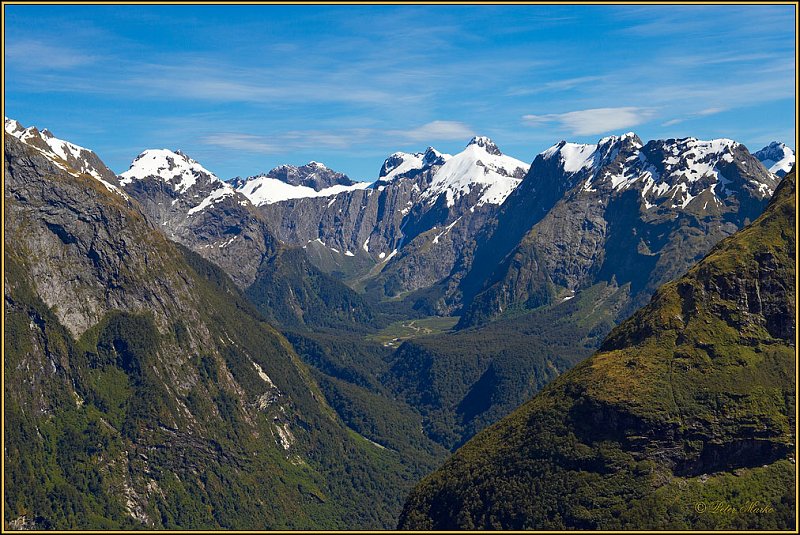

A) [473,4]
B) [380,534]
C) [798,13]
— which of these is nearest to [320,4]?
[473,4]

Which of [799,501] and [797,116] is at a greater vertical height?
[797,116]

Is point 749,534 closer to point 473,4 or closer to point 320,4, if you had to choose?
point 473,4

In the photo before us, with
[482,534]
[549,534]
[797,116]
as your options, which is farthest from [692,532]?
[797,116]

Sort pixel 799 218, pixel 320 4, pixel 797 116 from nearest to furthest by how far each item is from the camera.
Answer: pixel 797 116
pixel 320 4
pixel 799 218

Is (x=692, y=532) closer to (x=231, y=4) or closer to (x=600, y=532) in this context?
(x=600, y=532)

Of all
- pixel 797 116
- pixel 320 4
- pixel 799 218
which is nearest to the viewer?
pixel 797 116

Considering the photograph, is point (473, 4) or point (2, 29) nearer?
point (473, 4)

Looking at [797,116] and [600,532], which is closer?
[797,116]

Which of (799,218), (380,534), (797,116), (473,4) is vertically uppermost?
(473,4)

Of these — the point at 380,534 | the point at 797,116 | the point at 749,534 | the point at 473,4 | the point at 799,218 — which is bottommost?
the point at 749,534
